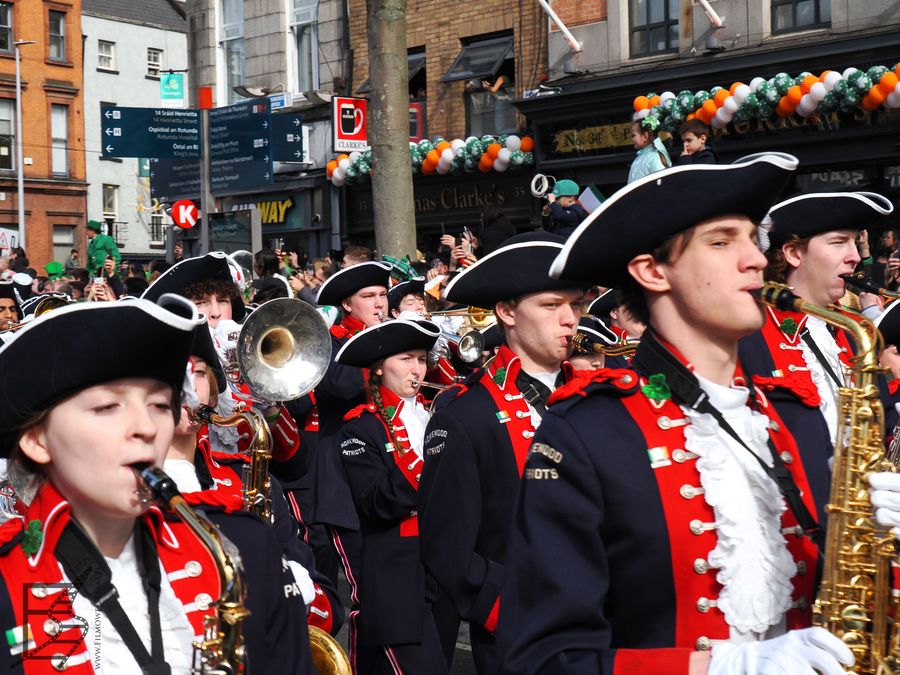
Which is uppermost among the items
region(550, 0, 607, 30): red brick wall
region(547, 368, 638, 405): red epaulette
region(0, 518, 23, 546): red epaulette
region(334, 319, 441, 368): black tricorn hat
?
region(550, 0, 607, 30): red brick wall

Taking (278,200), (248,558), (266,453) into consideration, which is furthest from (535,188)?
(248,558)

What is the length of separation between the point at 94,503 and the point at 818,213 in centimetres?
403

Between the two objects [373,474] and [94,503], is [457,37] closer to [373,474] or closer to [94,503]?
[373,474]

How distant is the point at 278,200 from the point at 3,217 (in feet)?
90.7

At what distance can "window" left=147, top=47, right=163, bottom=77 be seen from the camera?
58469 millimetres

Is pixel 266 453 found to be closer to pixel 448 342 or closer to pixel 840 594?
pixel 840 594

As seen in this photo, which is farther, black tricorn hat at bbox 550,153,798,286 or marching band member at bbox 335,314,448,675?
marching band member at bbox 335,314,448,675

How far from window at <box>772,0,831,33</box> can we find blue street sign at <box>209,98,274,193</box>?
23.9 ft

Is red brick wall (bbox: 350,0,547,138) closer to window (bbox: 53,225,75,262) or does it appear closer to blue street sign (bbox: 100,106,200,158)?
blue street sign (bbox: 100,106,200,158)

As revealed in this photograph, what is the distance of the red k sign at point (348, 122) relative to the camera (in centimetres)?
2164

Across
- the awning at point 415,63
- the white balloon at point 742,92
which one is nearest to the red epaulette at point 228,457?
the white balloon at point 742,92

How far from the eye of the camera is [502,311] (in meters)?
5.22

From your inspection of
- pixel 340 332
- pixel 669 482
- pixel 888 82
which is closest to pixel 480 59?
pixel 888 82

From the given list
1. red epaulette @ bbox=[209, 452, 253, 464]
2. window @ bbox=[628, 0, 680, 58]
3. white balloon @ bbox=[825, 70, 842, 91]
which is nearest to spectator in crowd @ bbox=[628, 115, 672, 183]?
red epaulette @ bbox=[209, 452, 253, 464]
